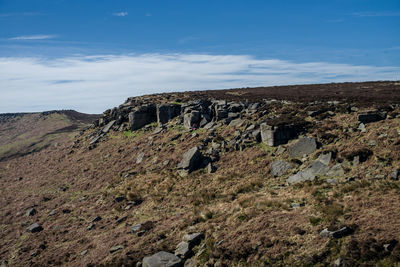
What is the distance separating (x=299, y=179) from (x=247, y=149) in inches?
340

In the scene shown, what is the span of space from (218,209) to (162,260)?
6272 millimetres

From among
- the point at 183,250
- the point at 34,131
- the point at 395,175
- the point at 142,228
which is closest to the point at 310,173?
the point at 395,175

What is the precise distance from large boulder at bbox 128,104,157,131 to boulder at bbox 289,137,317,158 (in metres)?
31.6

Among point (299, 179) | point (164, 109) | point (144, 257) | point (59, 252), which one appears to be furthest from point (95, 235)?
point (164, 109)

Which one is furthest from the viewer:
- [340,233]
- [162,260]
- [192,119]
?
[192,119]

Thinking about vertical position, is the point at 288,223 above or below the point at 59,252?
above

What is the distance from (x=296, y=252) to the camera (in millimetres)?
11430

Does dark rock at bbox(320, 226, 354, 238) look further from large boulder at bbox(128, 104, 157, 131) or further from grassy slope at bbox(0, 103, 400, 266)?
large boulder at bbox(128, 104, 157, 131)

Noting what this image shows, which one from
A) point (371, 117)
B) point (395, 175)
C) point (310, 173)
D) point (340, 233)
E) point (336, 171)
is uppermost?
point (371, 117)

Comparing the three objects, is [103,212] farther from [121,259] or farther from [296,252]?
[296,252]

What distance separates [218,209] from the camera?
728 inches

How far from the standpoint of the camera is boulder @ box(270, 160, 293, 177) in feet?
70.6

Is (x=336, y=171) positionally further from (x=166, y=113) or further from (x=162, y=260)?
(x=166, y=113)

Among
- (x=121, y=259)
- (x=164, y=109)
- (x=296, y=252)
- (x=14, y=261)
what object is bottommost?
(x=14, y=261)
